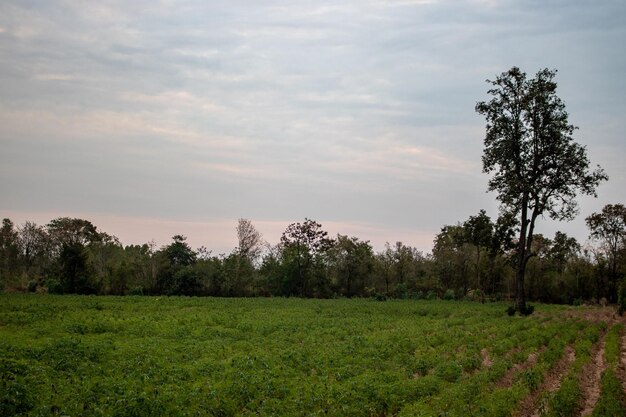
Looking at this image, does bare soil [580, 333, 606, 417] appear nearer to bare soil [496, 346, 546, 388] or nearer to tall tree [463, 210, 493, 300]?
bare soil [496, 346, 546, 388]

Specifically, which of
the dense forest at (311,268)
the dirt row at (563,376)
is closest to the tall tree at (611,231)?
the dense forest at (311,268)

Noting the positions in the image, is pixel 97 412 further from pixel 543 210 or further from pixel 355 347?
pixel 543 210

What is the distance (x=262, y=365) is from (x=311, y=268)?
208 feet

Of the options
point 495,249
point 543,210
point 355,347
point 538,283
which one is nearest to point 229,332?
point 355,347

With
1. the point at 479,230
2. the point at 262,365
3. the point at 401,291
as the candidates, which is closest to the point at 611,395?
the point at 262,365

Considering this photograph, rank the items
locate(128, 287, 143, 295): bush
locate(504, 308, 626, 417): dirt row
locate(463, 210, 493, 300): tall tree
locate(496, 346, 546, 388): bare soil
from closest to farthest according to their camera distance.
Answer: locate(504, 308, 626, 417): dirt row
locate(496, 346, 546, 388): bare soil
locate(463, 210, 493, 300): tall tree
locate(128, 287, 143, 295): bush

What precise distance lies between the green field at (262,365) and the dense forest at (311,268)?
1407 inches

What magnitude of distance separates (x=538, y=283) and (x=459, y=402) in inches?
2835

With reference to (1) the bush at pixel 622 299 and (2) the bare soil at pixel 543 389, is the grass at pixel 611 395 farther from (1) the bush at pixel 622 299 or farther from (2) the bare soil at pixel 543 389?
(1) the bush at pixel 622 299

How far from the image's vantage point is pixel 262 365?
62.1 ft

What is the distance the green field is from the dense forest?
1407 inches

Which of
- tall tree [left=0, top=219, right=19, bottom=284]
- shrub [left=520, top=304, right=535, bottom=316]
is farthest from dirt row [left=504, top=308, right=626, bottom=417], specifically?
tall tree [left=0, top=219, right=19, bottom=284]

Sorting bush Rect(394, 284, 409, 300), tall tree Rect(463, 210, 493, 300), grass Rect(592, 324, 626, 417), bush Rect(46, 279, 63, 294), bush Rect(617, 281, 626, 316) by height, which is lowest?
bush Rect(394, 284, 409, 300)

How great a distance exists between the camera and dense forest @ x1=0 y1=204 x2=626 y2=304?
217 ft
